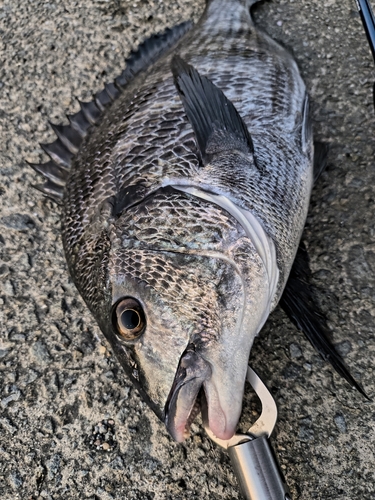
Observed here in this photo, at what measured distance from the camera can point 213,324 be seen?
1.44m

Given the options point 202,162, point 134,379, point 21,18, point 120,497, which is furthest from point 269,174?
point 21,18

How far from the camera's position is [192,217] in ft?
5.15

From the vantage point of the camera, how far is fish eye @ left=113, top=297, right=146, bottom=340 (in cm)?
144

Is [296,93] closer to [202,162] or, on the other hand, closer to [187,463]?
[202,162]

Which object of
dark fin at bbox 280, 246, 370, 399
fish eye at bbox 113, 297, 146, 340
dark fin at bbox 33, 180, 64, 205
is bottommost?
dark fin at bbox 280, 246, 370, 399

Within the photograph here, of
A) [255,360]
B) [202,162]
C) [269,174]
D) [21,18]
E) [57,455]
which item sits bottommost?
[255,360]

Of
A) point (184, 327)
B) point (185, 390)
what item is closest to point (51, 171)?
point (184, 327)

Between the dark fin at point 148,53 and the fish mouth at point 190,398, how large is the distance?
168cm

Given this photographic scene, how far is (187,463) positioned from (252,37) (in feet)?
7.62

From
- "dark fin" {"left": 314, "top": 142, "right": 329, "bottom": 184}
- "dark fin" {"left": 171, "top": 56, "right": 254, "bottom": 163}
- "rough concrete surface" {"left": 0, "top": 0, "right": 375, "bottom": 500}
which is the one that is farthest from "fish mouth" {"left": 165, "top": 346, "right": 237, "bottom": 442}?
"dark fin" {"left": 314, "top": 142, "right": 329, "bottom": 184}

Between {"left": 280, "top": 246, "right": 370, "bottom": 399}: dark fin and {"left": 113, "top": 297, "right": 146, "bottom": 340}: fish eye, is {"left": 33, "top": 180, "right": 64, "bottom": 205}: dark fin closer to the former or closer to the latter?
{"left": 113, "top": 297, "right": 146, "bottom": 340}: fish eye

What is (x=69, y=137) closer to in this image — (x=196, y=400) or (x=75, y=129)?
(x=75, y=129)

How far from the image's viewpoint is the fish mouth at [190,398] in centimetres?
137

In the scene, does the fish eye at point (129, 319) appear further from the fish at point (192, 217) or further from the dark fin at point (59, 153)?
the dark fin at point (59, 153)
